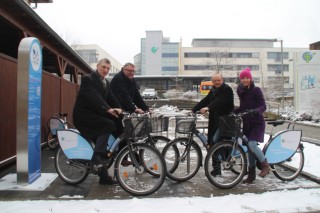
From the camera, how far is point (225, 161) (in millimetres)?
5453

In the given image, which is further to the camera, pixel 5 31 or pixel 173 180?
pixel 5 31

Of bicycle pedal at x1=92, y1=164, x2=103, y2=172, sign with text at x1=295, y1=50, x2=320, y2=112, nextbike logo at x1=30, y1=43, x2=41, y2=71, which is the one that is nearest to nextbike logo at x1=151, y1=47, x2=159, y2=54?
sign with text at x1=295, y1=50, x2=320, y2=112

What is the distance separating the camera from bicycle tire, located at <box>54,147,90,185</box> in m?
5.35

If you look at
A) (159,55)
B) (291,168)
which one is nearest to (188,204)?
(291,168)

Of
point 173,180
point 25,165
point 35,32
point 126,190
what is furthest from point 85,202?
point 35,32

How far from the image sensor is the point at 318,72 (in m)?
A: 13.5

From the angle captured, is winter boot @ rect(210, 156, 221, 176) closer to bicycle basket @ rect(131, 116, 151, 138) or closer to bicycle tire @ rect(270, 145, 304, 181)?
bicycle tire @ rect(270, 145, 304, 181)

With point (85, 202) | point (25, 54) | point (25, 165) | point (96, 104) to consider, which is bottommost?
point (85, 202)

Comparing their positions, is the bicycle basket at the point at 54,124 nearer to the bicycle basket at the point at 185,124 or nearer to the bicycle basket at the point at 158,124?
the bicycle basket at the point at 158,124

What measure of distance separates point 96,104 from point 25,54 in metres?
1.35

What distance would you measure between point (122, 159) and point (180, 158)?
1.12 meters

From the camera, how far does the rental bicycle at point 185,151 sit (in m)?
5.61

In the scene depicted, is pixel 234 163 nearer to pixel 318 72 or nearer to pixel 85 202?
pixel 85 202

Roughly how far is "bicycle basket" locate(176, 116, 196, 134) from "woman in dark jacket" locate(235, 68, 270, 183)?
903 mm
